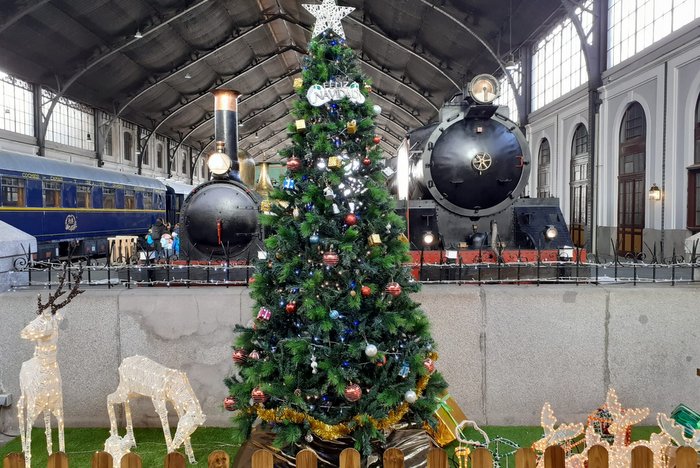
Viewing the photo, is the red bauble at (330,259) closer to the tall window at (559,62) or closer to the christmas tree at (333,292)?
the christmas tree at (333,292)

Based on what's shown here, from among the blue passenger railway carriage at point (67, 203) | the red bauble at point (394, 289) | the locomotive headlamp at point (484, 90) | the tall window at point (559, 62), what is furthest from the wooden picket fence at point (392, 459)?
the tall window at point (559, 62)

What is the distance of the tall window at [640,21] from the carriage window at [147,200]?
60.7ft

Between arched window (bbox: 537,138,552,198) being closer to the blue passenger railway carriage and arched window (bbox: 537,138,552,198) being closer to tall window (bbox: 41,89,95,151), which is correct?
the blue passenger railway carriage

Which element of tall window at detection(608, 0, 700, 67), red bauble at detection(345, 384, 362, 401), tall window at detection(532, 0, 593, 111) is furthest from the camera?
tall window at detection(532, 0, 593, 111)

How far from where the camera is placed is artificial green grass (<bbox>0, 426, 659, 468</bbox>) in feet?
15.1

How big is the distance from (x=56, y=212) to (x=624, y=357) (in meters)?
15.0

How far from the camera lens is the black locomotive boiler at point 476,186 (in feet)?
21.1

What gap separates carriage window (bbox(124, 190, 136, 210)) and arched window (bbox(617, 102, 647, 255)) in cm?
1729

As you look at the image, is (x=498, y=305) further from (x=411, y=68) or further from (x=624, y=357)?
(x=411, y=68)

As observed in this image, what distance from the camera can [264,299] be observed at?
3.55 m

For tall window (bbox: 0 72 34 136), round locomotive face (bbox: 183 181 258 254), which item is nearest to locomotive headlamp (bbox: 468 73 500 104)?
round locomotive face (bbox: 183 181 258 254)

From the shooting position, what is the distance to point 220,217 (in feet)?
27.0

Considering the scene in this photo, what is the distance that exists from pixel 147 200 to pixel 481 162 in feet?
64.1

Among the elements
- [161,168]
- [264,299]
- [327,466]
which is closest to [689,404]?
[327,466]
